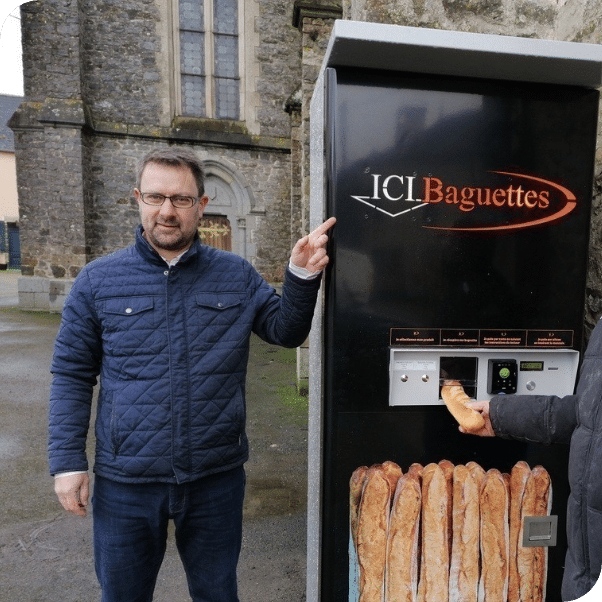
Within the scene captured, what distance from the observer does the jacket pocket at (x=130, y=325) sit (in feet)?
5.10

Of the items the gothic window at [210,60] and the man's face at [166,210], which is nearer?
the man's face at [166,210]

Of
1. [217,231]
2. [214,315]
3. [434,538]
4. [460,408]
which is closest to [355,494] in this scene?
[434,538]

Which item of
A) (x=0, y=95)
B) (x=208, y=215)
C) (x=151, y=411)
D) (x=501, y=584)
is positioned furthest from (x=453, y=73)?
(x=0, y=95)

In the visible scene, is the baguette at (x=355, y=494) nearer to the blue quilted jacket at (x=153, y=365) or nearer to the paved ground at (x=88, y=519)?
the blue quilted jacket at (x=153, y=365)

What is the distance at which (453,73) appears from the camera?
4.64 feet

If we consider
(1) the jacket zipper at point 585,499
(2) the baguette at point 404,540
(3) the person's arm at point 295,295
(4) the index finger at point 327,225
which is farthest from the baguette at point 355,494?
(4) the index finger at point 327,225

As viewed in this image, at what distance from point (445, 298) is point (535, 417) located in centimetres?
44

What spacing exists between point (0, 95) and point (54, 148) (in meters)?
22.3

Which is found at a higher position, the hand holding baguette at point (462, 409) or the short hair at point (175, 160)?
the short hair at point (175, 160)

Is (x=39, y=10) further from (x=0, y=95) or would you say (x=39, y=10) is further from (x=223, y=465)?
(x=0, y=95)

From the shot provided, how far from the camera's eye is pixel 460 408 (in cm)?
146

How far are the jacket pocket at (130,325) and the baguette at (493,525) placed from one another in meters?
1.24

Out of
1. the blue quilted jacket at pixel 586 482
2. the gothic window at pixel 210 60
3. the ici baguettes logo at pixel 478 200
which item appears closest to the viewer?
the blue quilted jacket at pixel 586 482

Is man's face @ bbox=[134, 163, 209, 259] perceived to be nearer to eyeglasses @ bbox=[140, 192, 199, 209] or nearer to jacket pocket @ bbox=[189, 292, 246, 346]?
eyeglasses @ bbox=[140, 192, 199, 209]
